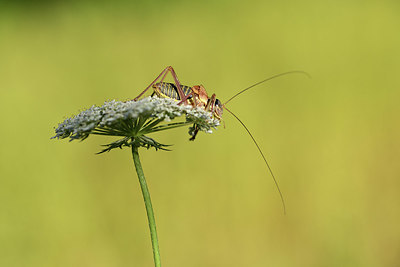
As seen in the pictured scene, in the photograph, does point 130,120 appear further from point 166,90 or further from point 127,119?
point 166,90

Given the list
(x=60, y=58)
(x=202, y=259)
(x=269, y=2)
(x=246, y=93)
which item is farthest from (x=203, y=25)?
(x=202, y=259)

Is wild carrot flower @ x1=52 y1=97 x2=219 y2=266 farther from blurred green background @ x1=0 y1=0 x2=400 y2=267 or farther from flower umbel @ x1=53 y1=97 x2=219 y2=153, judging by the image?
blurred green background @ x1=0 y1=0 x2=400 y2=267

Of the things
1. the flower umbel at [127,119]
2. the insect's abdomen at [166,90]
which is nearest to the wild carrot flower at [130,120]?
the flower umbel at [127,119]

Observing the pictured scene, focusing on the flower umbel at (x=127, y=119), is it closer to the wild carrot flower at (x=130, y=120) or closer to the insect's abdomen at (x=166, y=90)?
the wild carrot flower at (x=130, y=120)

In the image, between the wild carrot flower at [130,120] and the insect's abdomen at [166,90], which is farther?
the insect's abdomen at [166,90]

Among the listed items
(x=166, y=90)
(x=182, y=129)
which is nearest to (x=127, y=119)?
(x=166, y=90)

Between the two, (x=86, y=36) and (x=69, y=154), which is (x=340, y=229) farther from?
(x=86, y=36)

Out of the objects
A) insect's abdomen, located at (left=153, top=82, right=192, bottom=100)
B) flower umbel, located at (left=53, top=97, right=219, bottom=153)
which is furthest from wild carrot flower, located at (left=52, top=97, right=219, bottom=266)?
insect's abdomen, located at (left=153, top=82, right=192, bottom=100)

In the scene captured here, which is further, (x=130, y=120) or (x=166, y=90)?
(x=166, y=90)
